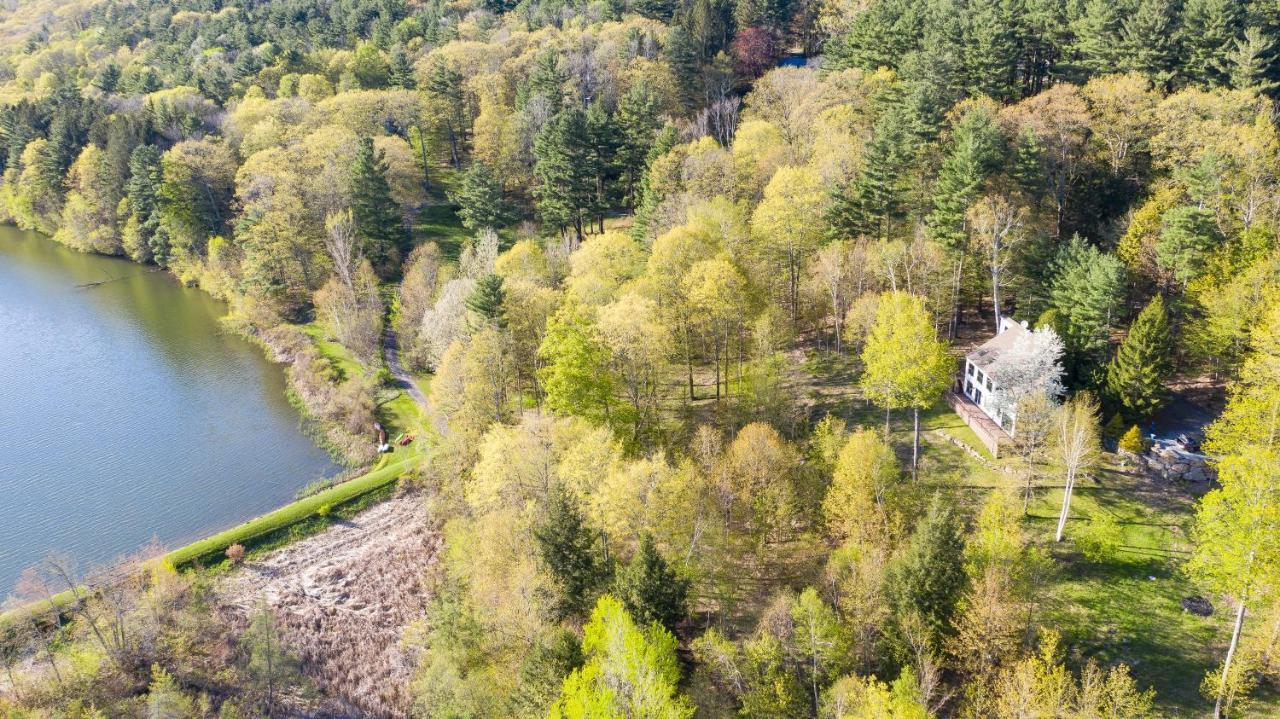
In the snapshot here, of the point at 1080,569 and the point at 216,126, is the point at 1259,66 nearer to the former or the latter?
the point at 1080,569

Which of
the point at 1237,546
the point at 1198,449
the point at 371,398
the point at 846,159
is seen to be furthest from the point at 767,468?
the point at 371,398

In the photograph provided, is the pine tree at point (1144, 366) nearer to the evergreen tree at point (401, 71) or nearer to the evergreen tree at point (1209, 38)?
the evergreen tree at point (1209, 38)

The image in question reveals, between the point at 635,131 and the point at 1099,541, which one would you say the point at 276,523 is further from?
the point at 635,131

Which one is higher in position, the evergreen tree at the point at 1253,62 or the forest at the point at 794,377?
the evergreen tree at the point at 1253,62

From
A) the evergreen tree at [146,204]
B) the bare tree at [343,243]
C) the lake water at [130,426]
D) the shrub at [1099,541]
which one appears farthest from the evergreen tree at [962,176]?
the evergreen tree at [146,204]

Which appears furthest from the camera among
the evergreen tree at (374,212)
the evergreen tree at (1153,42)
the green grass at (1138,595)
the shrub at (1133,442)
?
the evergreen tree at (374,212)
